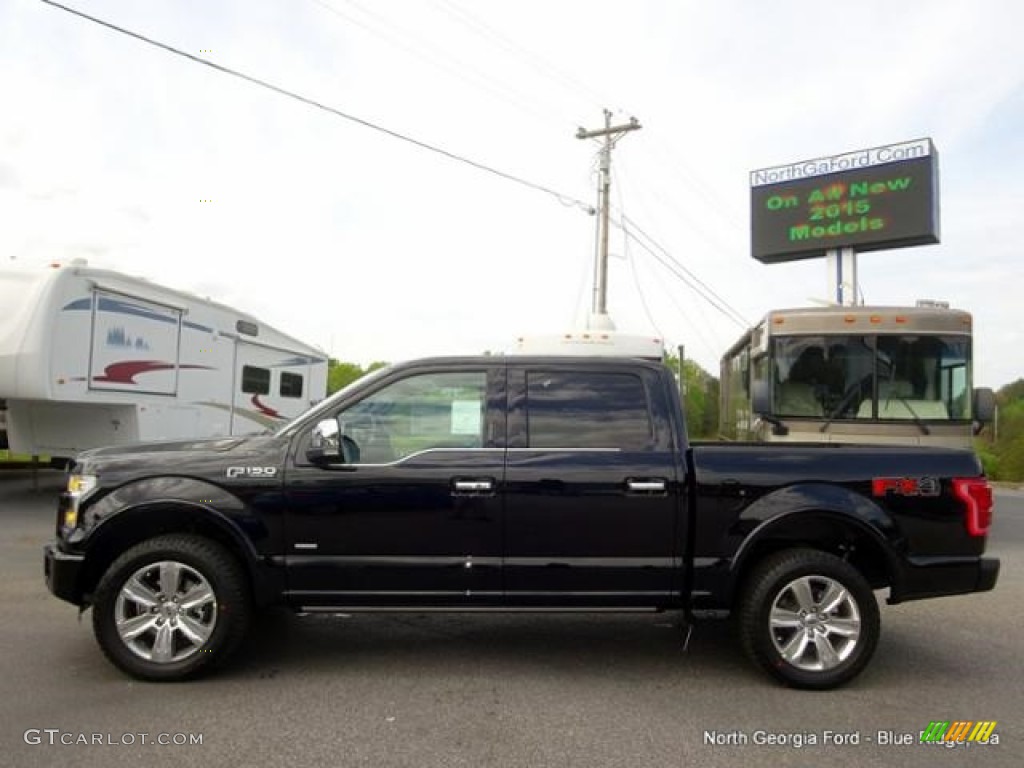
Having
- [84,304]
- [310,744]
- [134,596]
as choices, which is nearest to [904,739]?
[310,744]

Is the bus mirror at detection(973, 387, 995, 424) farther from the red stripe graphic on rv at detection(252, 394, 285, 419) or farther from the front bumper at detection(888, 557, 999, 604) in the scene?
the red stripe graphic on rv at detection(252, 394, 285, 419)

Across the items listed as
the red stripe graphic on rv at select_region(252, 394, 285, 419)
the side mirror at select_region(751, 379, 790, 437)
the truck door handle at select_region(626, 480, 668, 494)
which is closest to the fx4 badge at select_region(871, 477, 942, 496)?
the truck door handle at select_region(626, 480, 668, 494)

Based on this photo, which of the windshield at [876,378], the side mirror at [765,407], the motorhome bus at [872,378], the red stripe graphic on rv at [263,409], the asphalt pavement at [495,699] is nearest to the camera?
the asphalt pavement at [495,699]

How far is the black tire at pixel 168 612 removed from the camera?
4.47 m

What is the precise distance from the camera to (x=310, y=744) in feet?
12.2

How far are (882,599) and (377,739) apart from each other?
4.63 m

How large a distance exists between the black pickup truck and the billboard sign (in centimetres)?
1948

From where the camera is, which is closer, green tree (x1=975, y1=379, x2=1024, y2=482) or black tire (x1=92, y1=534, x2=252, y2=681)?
black tire (x1=92, y1=534, x2=252, y2=681)

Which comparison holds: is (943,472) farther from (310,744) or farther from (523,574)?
(310,744)

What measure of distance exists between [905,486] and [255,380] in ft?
36.6

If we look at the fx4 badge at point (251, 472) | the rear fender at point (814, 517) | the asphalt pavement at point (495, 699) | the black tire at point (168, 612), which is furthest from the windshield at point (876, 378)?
the black tire at point (168, 612)

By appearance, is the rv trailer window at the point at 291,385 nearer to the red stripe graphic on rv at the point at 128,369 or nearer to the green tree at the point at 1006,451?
the red stripe graphic on rv at the point at 128,369

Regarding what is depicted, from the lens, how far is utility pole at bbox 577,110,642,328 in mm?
22516

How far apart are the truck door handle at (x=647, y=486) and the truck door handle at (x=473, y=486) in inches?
30.4
